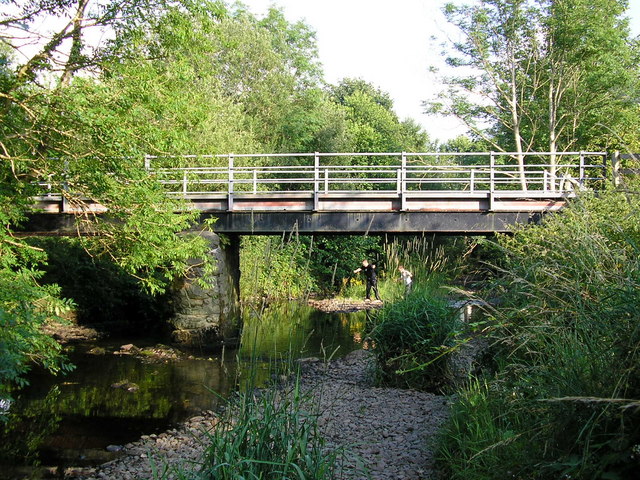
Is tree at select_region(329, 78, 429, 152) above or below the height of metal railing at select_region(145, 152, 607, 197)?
above

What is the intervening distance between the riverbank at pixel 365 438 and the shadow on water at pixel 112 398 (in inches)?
16.2

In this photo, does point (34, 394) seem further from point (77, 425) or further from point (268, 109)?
point (268, 109)

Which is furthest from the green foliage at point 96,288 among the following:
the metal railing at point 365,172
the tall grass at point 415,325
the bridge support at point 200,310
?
the tall grass at point 415,325

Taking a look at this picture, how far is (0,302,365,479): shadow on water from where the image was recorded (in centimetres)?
677

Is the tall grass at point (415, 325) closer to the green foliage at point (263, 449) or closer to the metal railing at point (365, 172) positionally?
the metal railing at point (365, 172)

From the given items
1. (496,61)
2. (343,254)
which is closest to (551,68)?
(496,61)

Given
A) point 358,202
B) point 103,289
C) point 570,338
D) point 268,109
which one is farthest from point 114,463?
point 268,109

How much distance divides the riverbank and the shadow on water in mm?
411

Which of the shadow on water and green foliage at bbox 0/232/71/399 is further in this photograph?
the shadow on water

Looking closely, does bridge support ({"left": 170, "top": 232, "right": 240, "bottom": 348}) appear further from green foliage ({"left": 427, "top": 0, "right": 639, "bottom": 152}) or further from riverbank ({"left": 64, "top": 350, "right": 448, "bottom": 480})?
green foliage ({"left": 427, "top": 0, "right": 639, "bottom": 152})

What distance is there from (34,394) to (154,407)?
2.15 m

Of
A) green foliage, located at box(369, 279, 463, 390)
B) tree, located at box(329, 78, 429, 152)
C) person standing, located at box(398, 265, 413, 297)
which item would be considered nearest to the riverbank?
green foliage, located at box(369, 279, 463, 390)

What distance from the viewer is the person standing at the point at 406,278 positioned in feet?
27.1

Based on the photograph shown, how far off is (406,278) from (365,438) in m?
2.72
